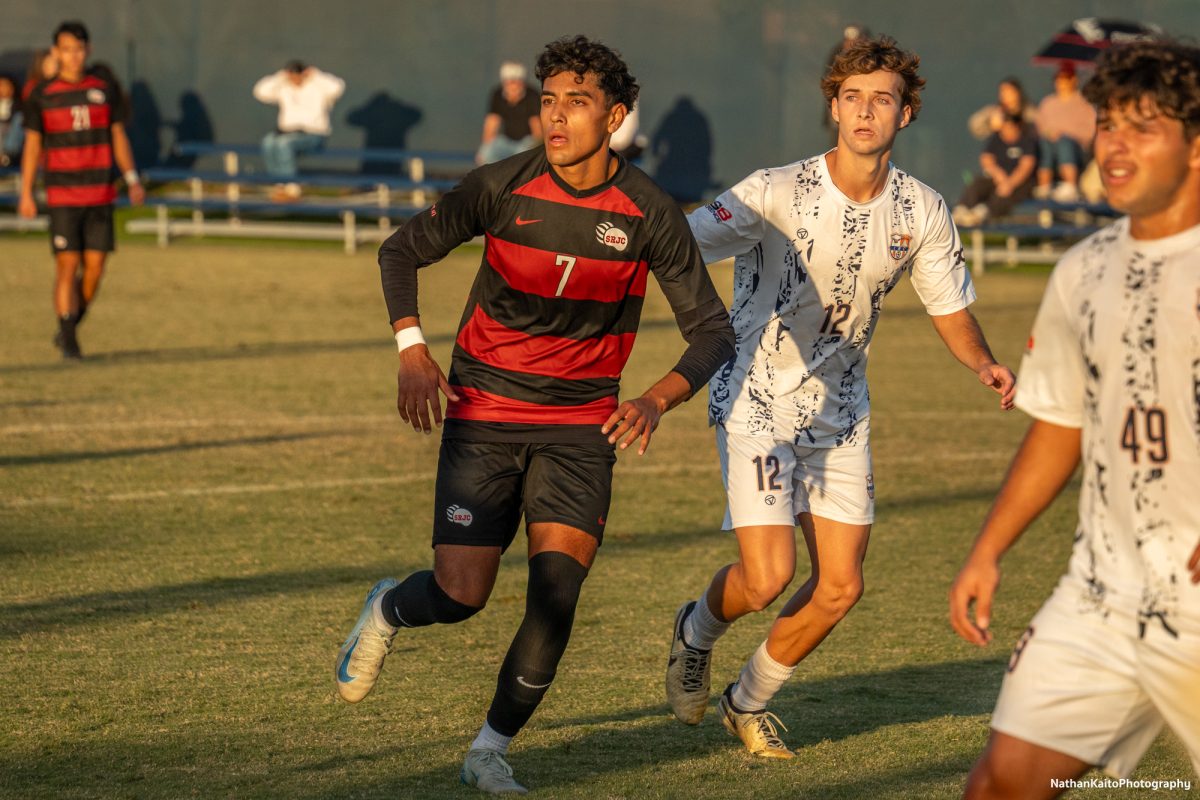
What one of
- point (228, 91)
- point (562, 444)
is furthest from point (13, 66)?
point (562, 444)

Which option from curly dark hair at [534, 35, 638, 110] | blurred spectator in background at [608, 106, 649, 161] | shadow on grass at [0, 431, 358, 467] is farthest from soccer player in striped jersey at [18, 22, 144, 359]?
curly dark hair at [534, 35, 638, 110]

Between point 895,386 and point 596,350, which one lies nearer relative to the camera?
point 596,350

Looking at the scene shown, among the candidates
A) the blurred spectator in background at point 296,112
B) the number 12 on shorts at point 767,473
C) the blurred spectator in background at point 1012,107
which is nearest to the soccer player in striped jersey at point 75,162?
the number 12 on shorts at point 767,473

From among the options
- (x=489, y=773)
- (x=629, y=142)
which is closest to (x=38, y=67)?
(x=629, y=142)

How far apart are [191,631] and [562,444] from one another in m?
2.20

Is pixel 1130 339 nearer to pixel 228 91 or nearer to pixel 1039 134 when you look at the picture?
pixel 1039 134

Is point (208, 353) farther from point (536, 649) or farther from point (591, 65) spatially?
point (536, 649)

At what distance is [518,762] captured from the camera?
18.0 ft

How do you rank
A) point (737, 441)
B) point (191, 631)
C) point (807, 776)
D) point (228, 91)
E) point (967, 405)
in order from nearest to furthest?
1. point (807, 776)
2. point (737, 441)
3. point (191, 631)
4. point (967, 405)
5. point (228, 91)

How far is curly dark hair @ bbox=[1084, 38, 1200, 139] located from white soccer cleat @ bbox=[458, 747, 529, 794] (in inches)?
103

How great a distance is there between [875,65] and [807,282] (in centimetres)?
74

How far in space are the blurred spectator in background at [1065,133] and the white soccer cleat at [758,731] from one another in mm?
17032

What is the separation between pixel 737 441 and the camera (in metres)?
5.88

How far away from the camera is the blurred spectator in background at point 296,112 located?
24.6m
